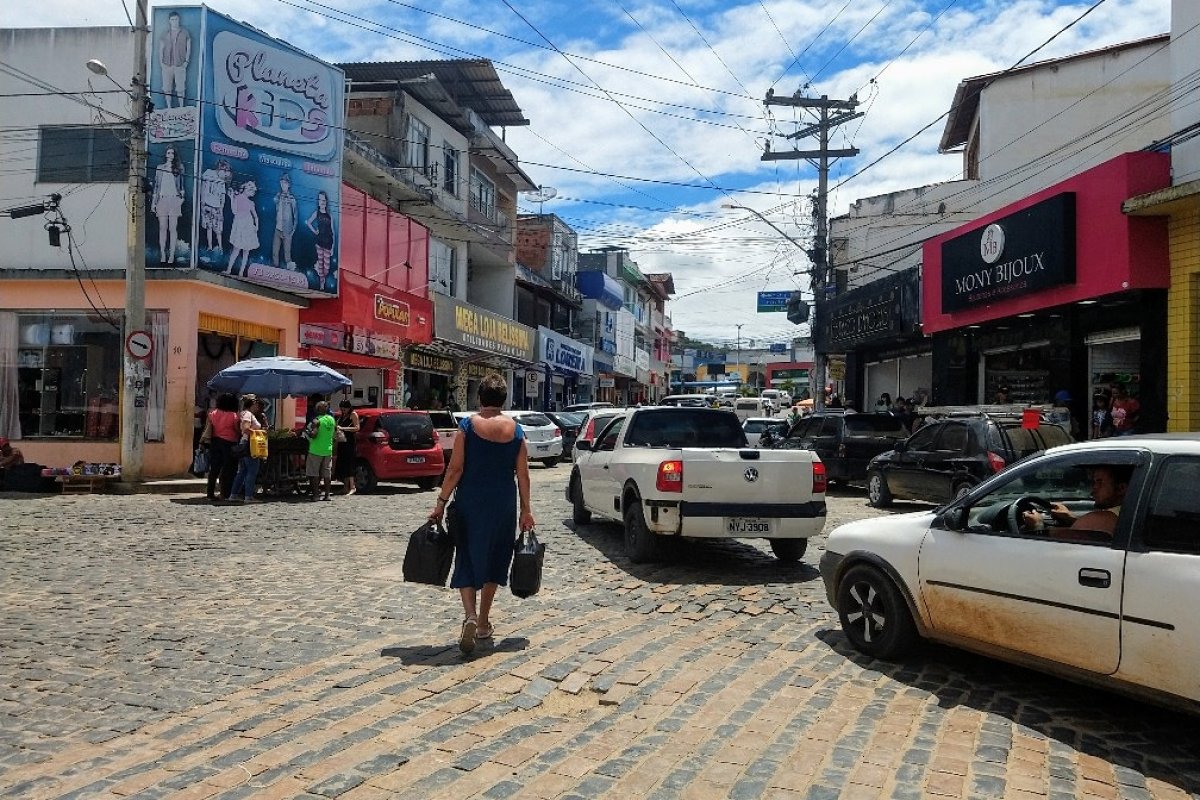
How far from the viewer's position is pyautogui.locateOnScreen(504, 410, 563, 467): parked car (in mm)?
24078

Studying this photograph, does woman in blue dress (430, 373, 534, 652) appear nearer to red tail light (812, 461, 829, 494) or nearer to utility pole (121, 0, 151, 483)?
red tail light (812, 461, 829, 494)

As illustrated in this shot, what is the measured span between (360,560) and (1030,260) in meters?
14.3

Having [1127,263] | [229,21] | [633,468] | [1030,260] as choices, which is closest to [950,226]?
[1030,260]

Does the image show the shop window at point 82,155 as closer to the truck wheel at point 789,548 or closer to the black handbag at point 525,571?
the truck wheel at point 789,548

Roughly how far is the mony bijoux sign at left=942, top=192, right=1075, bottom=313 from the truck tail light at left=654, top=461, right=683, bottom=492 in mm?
11421

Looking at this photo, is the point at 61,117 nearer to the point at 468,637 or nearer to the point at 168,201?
the point at 168,201

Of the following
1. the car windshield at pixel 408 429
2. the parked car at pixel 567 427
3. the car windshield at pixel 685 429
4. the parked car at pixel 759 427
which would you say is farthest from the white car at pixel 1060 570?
the parked car at pixel 567 427

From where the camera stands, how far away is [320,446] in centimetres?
1546

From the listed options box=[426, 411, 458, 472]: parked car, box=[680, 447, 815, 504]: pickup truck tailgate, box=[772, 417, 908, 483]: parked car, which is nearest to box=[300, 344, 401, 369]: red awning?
box=[426, 411, 458, 472]: parked car

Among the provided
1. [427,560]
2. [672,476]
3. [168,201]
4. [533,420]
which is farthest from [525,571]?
[533,420]

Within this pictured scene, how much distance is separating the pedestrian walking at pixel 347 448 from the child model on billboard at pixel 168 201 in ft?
19.0

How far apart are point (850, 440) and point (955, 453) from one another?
4.10 m

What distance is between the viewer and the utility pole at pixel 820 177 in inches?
1117

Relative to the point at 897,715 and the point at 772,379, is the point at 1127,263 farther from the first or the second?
the point at 772,379
